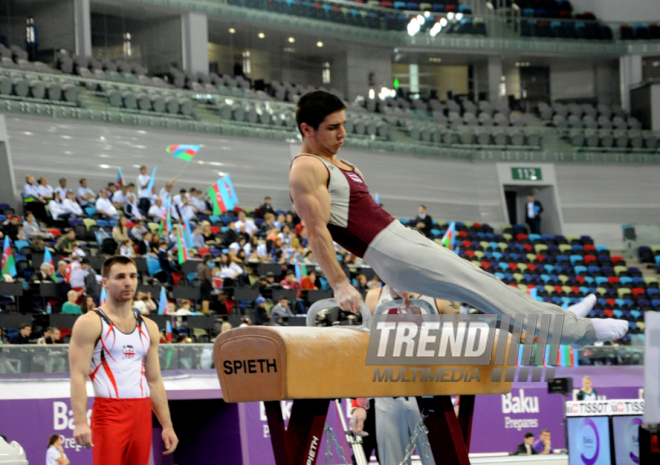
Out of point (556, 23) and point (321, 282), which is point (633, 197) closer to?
point (556, 23)

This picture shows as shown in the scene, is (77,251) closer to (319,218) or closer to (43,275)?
(43,275)

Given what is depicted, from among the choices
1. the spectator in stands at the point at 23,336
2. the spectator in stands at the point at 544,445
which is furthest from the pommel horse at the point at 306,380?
the spectator in stands at the point at 23,336

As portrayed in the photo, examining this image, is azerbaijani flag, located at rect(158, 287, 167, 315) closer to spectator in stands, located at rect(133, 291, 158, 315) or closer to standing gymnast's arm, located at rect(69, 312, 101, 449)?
spectator in stands, located at rect(133, 291, 158, 315)

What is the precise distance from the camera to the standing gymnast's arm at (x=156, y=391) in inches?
166

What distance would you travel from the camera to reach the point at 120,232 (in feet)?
42.3

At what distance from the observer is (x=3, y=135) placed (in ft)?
56.0

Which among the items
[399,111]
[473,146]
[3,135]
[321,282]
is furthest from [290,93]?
[321,282]

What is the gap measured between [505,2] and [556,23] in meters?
2.11

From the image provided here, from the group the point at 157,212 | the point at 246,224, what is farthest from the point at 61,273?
the point at 246,224

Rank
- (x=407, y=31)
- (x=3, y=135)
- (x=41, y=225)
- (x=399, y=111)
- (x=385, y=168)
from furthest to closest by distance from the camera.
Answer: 1. (x=407, y=31)
2. (x=399, y=111)
3. (x=385, y=168)
4. (x=3, y=135)
5. (x=41, y=225)

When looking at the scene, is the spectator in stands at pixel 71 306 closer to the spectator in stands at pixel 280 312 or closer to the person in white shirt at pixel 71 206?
the spectator in stands at pixel 280 312

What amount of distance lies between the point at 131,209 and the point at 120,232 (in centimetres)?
166

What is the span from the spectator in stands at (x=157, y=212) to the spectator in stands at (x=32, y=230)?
2.31m

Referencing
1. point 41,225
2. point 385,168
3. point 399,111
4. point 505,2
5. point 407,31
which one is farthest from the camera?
point 505,2
